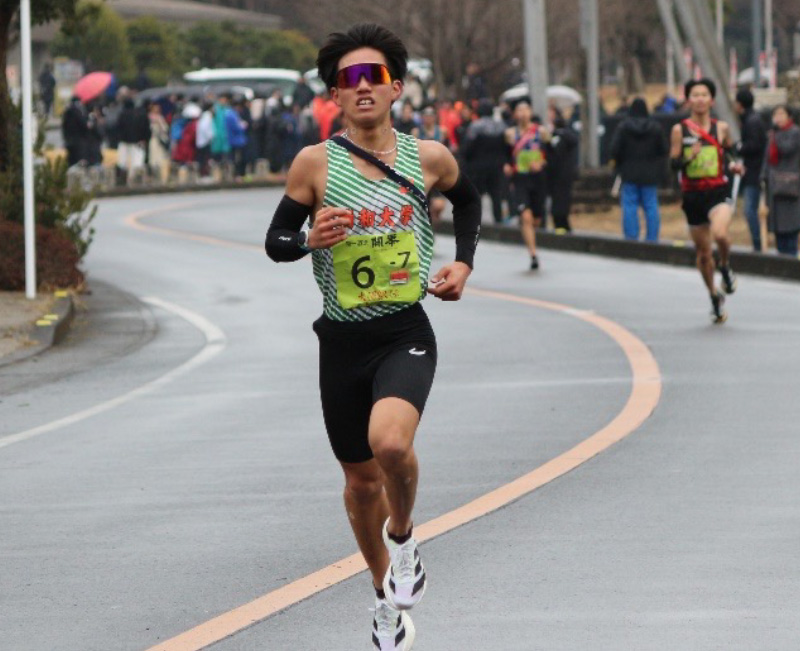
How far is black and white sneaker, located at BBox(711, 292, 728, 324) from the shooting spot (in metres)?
17.2

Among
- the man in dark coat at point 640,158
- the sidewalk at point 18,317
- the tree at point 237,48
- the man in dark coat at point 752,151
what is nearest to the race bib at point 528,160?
the man in dark coat at point 640,158

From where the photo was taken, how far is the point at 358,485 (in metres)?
6.56

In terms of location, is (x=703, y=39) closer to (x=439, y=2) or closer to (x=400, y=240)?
(x=439, y=2)

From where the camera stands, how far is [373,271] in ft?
21.1

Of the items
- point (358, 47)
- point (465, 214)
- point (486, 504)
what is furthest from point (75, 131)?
point (358, 47)

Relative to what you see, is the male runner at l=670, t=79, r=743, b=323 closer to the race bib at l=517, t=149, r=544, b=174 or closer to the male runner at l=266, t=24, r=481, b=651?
the race bib at l=517, t=149, r=544, b=174

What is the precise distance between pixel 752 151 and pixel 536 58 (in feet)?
31.4

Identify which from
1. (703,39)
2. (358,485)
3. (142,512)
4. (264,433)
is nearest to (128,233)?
(703,39)

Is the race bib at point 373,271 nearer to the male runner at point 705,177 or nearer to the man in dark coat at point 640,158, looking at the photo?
the male runner at point 705,177

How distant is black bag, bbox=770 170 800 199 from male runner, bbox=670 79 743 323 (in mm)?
5244

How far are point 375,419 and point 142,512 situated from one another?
307 cm

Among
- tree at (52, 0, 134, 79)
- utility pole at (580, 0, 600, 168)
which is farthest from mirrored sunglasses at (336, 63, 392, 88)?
tree at (52, 0, 134, 79)

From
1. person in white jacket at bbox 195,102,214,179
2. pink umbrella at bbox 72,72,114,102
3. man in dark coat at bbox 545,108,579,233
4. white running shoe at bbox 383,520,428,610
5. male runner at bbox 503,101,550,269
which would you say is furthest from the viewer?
pink umbrella at bbox 72,72,114,102

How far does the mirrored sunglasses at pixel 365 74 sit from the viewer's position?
6.50 metres
